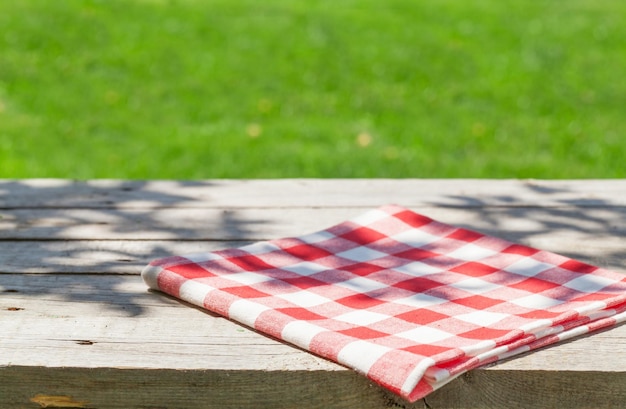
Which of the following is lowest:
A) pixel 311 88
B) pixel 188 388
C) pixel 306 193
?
pixel 188 388

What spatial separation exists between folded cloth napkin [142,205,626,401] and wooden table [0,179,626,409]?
0.12 feet

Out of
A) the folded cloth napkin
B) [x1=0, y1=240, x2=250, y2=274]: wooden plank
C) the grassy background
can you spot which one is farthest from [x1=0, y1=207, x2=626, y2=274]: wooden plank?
the grassy background

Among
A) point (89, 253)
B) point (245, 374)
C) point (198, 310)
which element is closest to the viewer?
point (245, 374)

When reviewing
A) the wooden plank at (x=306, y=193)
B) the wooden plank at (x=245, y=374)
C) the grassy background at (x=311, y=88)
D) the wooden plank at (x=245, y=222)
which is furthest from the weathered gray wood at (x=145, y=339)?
the grassy background at (x=311, y=88)

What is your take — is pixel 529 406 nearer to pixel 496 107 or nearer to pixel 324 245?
pixel 324 245

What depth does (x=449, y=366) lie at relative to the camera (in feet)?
4.76

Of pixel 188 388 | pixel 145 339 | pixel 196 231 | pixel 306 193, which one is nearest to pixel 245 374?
pixel 188 388

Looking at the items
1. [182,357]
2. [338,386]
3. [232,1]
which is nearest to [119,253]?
[182,357]

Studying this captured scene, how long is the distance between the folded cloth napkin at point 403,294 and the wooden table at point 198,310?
0.12ft

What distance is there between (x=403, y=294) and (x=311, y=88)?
4618 mm

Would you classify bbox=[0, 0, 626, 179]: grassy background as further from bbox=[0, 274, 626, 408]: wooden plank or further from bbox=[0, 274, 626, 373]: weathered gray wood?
bbox=[0, 274, 626, 408]: wooden plank

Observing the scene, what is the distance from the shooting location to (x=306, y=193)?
276cm

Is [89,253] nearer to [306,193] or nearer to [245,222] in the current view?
[245,222]

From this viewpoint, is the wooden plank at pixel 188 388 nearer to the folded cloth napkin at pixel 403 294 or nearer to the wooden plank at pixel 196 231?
the folded cloth napkin at pixel 403 294
